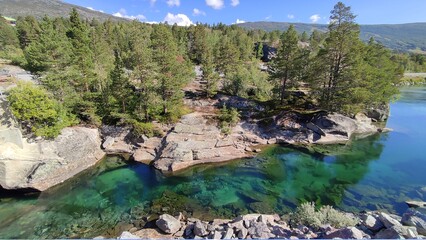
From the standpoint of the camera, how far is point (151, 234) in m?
15.8

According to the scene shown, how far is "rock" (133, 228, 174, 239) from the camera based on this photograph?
15385mm

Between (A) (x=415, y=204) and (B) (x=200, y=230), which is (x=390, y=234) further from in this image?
(A) (x=415, y=204)

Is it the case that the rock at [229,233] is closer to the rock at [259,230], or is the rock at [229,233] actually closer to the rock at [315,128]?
the rock at [259,230]

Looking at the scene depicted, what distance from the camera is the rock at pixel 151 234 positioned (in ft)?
50.5

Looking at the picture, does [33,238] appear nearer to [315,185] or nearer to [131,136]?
[131,136]

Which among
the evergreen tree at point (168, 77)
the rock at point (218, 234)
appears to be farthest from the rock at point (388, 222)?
the evergreen tree at point (168, 77)

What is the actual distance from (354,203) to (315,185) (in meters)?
3.61

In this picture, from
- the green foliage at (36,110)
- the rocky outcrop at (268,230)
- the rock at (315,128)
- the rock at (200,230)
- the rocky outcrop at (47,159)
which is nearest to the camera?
the rocky outcrop at (268,230)

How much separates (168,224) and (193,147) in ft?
39.3

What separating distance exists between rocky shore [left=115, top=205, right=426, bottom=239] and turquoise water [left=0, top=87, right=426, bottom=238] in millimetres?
2045

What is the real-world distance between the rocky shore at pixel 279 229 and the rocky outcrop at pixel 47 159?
11.4 metres

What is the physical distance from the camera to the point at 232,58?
178 feet

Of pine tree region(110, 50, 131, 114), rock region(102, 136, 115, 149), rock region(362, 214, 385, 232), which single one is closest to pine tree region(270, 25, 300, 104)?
pine tree region(110, 50, 131, 114)

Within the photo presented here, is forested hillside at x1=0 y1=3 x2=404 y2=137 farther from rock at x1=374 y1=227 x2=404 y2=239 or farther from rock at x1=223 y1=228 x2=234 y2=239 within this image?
rock at x1=374 y1=227 x2=404 y2=239
